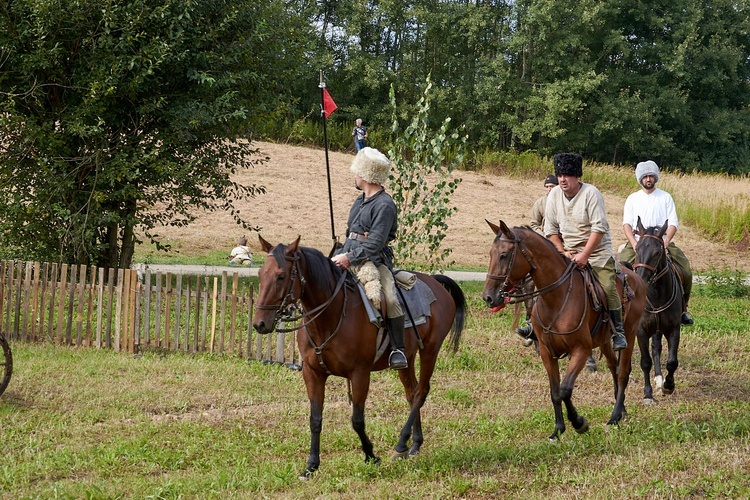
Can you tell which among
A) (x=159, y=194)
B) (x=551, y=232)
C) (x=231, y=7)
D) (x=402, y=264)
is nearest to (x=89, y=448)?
(x=551, y=232)

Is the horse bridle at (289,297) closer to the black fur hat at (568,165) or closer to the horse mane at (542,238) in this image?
the horse mane at (542,238)

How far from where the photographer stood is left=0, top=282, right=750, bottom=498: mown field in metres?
6.44

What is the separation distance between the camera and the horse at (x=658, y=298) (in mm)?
10102

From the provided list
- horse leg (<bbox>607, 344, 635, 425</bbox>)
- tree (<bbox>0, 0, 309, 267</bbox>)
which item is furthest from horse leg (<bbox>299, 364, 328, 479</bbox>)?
tree (<bbox>0, 0, 309, 267</bbox>)

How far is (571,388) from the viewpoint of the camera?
7.66 meters

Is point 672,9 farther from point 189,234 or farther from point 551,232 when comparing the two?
point 551,232

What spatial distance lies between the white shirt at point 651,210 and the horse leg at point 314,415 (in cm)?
548

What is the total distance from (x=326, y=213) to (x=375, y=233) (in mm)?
22856

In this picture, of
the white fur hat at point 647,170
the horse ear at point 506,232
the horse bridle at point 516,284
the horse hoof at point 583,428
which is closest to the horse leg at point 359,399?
the horse bridle at point 516,284

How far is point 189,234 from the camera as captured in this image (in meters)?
26.4

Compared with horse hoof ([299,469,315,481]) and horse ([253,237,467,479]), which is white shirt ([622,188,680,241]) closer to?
horse ([253,237,467,479])

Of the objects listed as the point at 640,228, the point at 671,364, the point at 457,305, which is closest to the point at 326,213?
the point at 640,228

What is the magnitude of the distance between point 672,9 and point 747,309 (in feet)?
137

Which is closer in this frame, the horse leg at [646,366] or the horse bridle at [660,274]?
the horse leg at [646,366]
